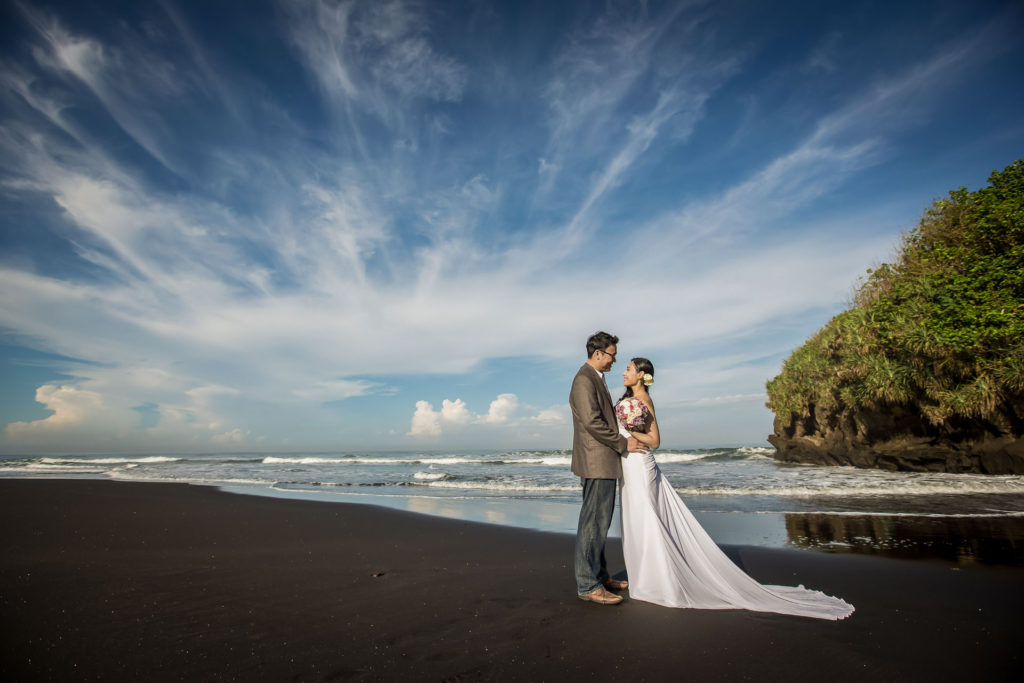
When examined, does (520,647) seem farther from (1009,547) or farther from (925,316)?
(925,316)

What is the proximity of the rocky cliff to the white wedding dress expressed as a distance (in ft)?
52.3

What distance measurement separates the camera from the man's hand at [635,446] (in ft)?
A: 15.0

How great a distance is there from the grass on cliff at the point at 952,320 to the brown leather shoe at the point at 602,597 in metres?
17.0

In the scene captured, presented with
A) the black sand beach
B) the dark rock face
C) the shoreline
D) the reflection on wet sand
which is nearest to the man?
the black sand beach

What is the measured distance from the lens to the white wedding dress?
161 inches

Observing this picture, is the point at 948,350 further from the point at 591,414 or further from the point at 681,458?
the point at 681,458

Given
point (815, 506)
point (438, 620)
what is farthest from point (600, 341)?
point (815, 506)

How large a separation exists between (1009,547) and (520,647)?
6979 millimetres

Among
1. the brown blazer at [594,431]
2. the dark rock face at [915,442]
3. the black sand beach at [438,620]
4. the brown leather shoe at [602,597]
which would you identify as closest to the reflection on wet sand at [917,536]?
the black sand beach at [438,620]

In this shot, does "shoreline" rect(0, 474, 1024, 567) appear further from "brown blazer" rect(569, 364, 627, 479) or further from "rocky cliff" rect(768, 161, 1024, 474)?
"rocky cliff" rect(768, 161, 1024, 474)

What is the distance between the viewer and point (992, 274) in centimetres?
1507

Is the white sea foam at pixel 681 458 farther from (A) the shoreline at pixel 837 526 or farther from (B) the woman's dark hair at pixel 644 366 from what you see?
(B) the woman's dark hair at pixel 644 366

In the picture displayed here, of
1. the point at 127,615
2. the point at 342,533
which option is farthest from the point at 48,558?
the point at 342,533

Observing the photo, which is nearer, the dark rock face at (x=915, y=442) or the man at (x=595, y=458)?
the man at (x=595, y=458)
